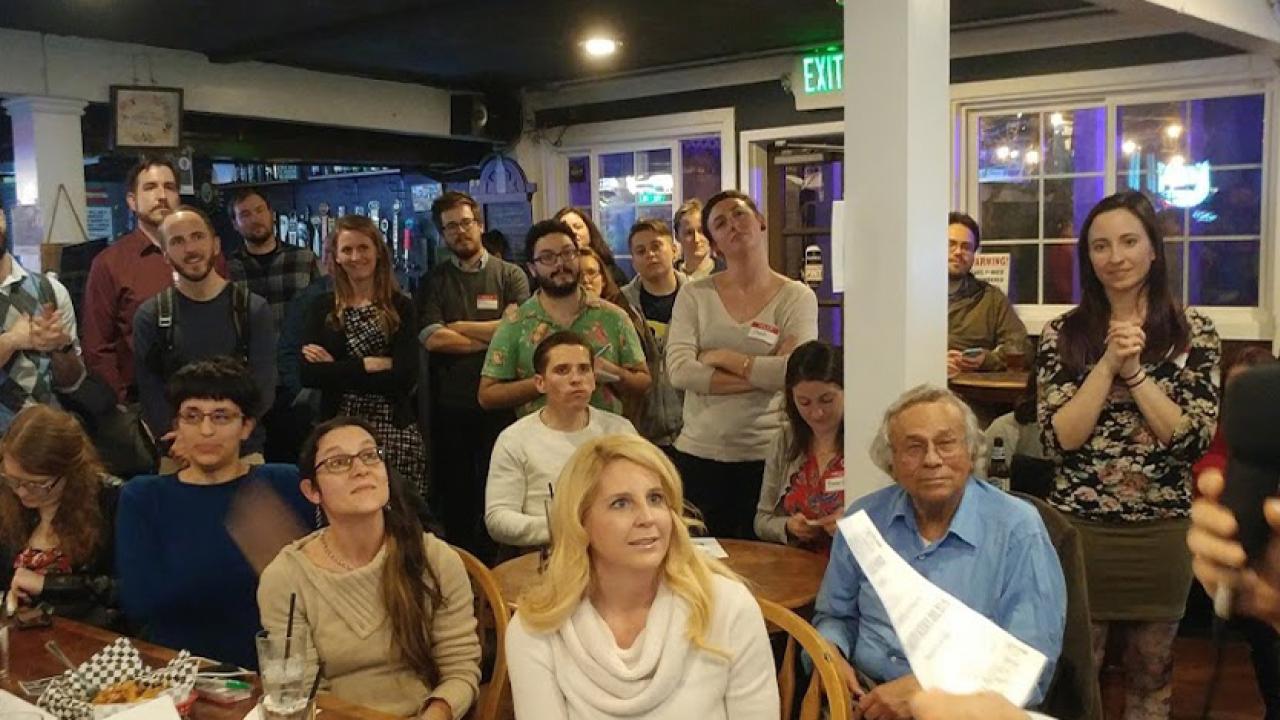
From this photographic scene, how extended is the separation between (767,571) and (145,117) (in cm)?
459

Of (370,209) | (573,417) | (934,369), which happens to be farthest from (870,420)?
(370,209)

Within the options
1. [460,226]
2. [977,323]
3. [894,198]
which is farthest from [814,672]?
[977,323]

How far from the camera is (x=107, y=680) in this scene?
177 centimetres

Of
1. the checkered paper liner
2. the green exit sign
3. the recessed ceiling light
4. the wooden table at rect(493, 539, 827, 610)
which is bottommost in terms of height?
the wooden table at rect(493, 539, 827, 610)

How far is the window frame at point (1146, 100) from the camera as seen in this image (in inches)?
203

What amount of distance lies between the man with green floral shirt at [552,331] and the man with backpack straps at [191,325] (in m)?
0.71

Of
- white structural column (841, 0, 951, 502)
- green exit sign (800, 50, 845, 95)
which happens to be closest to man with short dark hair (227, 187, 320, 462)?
white structural column (841, 0, 951, 502)

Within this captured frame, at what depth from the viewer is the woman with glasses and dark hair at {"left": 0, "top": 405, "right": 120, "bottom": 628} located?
2.48m

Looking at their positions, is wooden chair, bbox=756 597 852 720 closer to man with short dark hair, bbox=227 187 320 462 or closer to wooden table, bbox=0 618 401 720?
wooden table, bbox=0 618 401 720

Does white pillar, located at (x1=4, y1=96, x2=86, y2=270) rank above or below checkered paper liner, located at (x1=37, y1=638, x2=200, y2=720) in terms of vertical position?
above

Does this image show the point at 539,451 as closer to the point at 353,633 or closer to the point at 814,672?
the point at 353,633

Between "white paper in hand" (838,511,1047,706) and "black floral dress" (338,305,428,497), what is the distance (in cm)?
286

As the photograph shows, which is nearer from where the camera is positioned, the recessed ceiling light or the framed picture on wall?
the framed picture on wall

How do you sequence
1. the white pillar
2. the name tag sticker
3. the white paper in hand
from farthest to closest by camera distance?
1. the white pillar
2. the name tag sticker
3. the white paper in hand
